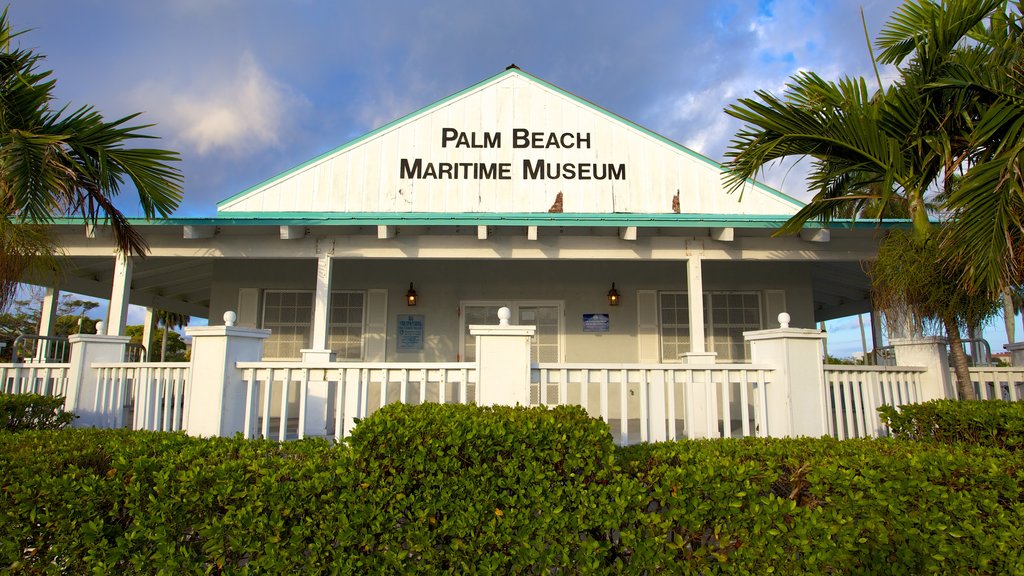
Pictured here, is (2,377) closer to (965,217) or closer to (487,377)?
(487,377)

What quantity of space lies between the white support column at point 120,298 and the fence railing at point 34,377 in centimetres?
108

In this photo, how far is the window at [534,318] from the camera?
970 cm

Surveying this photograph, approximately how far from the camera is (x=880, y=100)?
5.37 metres

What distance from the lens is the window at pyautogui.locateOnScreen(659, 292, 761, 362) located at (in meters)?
9.71

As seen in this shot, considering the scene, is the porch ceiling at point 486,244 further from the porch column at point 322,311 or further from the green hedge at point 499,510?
the green hedge at point 499,510

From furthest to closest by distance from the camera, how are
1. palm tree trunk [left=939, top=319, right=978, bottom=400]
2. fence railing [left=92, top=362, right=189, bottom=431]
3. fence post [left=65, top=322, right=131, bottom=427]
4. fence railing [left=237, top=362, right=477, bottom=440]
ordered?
fence post [left=65, top=322, right=131, bottom=427] → palm tree trunk [left=939, top=319, right=978, bottom=400] → fence railing [left=92, top=362, right=189, bottom=431] → fence railing [left=237, top=362, right=477, bottom=440]

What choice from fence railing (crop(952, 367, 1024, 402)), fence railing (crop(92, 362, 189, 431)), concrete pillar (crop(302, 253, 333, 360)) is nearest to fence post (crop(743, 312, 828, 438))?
fence railing (crop(952, 367, 1024, 402))

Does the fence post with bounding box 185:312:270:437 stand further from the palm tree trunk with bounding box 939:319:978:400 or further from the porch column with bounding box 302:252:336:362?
the palm tree trunk with bounding box 939:319:978:400

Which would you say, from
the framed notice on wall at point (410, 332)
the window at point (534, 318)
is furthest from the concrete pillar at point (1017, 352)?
the framed notice on wall at point (410, 332)

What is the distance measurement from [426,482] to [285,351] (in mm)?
7644

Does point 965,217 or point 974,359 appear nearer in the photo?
point 965,217

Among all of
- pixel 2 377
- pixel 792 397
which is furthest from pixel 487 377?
pixel 2 377

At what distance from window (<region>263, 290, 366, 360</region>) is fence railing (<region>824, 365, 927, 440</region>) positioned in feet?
22.9

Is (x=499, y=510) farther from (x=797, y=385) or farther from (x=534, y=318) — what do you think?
(x=534, y=318)
